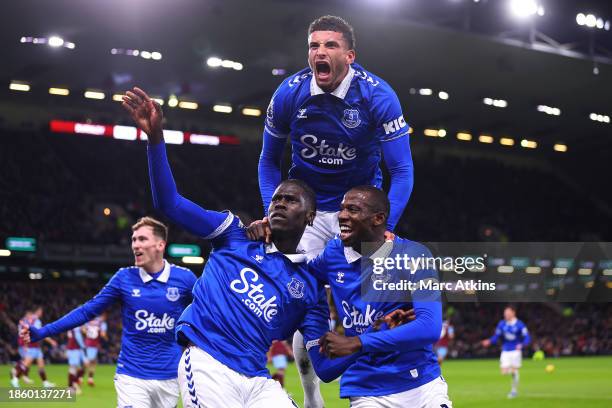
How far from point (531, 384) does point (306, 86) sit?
65.9ft

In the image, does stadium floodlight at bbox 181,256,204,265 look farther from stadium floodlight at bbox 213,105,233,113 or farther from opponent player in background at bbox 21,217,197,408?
opponent player in background at bbox 21,217,197,408

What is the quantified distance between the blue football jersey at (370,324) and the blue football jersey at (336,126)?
1.22 metres

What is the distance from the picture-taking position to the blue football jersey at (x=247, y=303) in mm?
5055

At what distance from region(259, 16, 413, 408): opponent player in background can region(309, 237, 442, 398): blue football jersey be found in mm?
694

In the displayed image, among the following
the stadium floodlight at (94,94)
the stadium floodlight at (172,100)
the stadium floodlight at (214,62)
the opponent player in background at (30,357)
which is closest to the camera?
the opponent player in background at (30,357)

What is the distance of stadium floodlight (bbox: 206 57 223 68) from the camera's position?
108ft

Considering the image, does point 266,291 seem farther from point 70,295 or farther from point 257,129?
point 257,129

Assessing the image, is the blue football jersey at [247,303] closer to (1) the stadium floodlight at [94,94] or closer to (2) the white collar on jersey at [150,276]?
(2) the white collar on jersey at [150,276]

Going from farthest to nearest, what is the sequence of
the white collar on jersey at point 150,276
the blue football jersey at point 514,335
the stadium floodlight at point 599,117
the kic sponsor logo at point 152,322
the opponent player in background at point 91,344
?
the stadium floodlight at point 599,117 → the blue football jersey at point 514,335 → the opponent player in background at point 91,344 → the white collar on jersey at point 150,276 → the kic sponsor logo at point 152,322

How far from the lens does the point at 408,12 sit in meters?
26.8

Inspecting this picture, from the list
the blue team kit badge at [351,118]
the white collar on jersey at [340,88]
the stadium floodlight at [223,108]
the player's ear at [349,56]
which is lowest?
the blue team kit badge at [351,118]

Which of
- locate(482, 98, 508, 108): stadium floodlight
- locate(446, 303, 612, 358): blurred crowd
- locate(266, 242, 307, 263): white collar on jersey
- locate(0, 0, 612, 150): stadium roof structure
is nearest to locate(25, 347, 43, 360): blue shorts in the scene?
locate(0, 0, 612, 150): stadium roof structure

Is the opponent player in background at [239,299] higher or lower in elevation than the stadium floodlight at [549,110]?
lower

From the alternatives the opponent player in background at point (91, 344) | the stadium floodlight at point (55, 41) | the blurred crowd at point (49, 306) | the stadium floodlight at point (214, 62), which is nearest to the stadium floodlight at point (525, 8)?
the stadium floodlight at point (214, 62)
